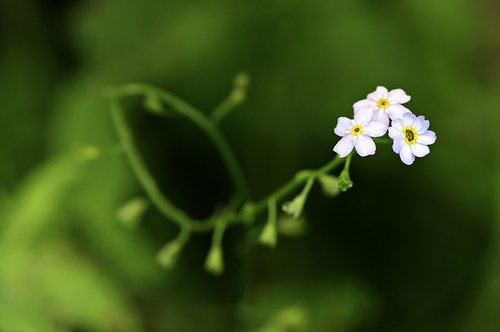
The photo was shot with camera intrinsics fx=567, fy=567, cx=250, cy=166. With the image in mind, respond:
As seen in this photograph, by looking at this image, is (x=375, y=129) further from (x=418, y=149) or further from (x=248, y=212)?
(x=248, y=212)

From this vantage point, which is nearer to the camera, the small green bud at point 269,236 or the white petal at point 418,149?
the white petal at point 418,149

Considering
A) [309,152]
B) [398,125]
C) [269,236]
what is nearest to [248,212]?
[269,236]

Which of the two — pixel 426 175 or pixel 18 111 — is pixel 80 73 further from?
pixel 426 175

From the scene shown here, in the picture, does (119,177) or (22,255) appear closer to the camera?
(22,255)

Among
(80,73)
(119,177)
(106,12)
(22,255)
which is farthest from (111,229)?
(106,12)

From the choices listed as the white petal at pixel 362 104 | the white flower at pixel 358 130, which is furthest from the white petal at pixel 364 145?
the white petal at pixel 362 104

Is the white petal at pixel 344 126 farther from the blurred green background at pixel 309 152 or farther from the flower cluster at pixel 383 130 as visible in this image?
the blurred green background at pixel 309 152
